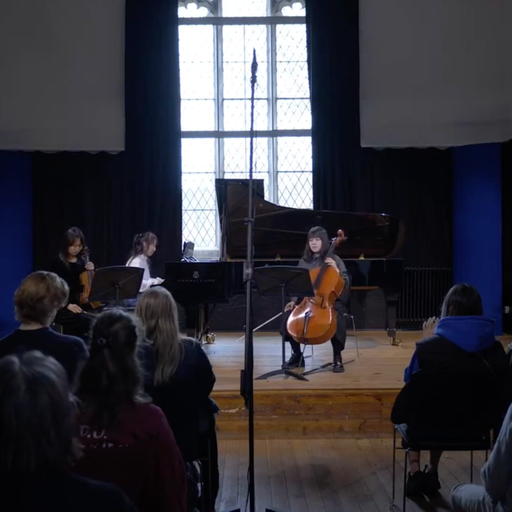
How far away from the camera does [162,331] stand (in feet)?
9.32

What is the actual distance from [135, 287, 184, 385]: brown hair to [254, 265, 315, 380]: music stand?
8.05ft

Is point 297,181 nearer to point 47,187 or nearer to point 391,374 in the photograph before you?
point 47,187

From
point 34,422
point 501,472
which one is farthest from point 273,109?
point 34,422

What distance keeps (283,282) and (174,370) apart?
2586 millimetres

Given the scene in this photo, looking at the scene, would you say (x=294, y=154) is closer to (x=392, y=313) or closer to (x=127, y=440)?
(x=392, y=313)

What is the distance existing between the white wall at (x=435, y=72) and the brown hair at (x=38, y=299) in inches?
233

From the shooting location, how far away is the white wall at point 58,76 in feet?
27.2

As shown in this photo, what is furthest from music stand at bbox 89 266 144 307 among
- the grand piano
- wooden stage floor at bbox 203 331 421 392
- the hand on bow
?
the hand on bow

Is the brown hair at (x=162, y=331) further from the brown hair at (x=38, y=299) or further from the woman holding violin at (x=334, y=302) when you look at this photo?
the woman holding violin at (x=334, y=302)

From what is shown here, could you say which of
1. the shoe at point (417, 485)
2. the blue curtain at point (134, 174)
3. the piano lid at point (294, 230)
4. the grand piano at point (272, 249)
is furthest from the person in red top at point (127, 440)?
the blue curtain at point (134, 174)

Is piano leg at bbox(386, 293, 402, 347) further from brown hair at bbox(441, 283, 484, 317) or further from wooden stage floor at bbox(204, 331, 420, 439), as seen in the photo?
brown hair at bbox(441, 283, 484, 317)

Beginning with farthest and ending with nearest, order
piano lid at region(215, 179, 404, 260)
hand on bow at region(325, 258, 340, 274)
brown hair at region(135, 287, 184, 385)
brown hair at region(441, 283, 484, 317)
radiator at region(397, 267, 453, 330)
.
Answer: radiator at region(397, 267, 453, 330) → piano lid at region(215, 179, 404, 260) → hand on bow at region(325, 258, 340, 274) → brown hair at region(441, 283, 484, 317) → brown hair at region(135, 287, 184, 385)

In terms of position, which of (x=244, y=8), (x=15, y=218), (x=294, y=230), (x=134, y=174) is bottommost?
(x=294, y=230)

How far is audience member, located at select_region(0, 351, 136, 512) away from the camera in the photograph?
4.36ft
